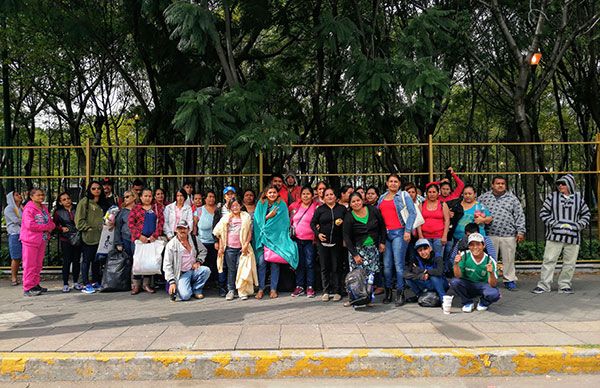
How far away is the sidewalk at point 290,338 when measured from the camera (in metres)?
4.50

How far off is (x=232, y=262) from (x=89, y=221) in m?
2.65

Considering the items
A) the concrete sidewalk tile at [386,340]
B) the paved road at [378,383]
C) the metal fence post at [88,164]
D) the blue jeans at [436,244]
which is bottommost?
the paved road at [378,383]

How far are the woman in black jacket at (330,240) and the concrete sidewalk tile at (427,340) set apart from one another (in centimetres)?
188

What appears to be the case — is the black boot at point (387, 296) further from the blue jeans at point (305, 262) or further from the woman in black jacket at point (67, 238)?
the woman in black jacket at point (67, 238)

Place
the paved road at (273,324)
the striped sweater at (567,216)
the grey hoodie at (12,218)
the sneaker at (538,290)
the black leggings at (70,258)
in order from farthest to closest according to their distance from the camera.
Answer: the grey hoodie at (12,218), the black leggings at (70,258), the sneaker at (538,290), the striped sweater at (567,216), the paved road at (273,324)

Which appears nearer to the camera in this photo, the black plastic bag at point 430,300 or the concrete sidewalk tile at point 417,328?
the concrete sidewalk tile at point 417,328

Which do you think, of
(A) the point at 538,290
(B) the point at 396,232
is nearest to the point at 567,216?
(A) the point at 538,290

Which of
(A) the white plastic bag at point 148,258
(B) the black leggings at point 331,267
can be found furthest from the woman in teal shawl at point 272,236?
(A) the white plastic bag at point 148,258

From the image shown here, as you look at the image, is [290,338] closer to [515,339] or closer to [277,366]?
[277,366]

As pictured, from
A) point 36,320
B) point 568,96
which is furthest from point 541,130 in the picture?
point 36,320

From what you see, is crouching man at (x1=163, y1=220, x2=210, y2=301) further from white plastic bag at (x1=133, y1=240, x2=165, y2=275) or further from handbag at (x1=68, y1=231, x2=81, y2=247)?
handbag at (x1=68, y1=231, x2=81, y2=247)

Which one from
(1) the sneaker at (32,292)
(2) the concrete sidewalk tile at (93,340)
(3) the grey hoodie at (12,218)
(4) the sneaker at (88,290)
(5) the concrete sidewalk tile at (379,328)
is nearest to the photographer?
(2) the concrete sidewalk tile at (93,340)

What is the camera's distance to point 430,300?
652 centimetres

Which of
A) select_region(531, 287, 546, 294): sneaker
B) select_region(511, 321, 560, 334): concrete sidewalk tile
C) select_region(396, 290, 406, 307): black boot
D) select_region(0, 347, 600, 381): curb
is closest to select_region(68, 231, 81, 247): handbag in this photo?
A: select_region(0, 347, 600, 381): curb
